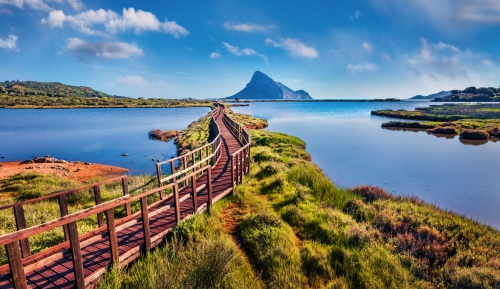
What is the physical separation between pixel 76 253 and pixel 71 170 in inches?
780

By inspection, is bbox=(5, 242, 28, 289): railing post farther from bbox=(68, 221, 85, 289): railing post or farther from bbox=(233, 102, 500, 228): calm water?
bbox=(233, 102, 500, 228): calm water

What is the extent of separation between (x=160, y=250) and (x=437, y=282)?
6.11 metres

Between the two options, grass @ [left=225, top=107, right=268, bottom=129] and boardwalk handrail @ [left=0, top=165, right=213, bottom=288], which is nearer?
boardwalk handrail @ [left=0, top=165, right=213, bottom=288]

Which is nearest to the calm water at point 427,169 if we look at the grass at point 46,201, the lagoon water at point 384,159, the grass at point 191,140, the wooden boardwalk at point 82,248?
the lagoon water at point 384,159

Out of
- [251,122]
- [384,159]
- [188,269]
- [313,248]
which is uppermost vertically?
[188,269]

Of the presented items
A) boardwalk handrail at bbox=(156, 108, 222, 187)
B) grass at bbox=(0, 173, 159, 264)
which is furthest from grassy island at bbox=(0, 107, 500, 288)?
boardwalk handrail at bbox=(156, 108, 222, 187)

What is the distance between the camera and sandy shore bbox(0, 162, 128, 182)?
19.2m

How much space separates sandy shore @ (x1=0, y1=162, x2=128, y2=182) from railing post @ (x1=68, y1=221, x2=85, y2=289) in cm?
1611

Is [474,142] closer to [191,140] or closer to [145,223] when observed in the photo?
[191,140]

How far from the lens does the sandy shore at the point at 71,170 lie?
755 inches

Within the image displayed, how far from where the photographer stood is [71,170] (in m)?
20.7

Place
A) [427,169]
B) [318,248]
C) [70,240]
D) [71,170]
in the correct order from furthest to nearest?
[71,170]
[427,169]
[318,248]
[70,240]

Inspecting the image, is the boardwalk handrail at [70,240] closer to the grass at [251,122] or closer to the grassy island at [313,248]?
the grassy island at [313,248]

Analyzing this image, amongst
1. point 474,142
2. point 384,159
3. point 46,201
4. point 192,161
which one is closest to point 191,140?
point 192,161
